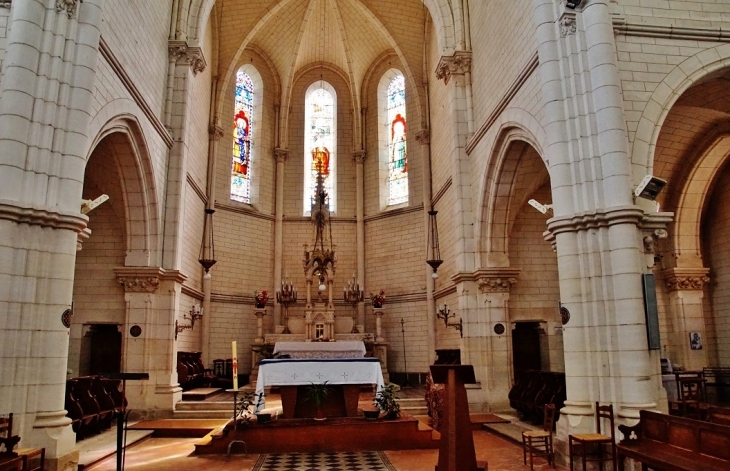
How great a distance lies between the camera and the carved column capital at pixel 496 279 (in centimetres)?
1334

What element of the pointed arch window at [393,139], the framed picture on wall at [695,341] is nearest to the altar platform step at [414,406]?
the framed picture on wall at [695,341]

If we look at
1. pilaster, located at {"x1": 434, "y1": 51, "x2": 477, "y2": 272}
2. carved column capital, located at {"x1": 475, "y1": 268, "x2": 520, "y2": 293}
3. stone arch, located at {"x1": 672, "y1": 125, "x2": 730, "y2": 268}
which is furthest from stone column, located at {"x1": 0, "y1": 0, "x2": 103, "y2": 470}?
stone arch, located at {"x1": 672, "y1": 125, "x2": 730, "y2": 268}

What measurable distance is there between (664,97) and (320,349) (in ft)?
32.4

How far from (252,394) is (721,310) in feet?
34.5

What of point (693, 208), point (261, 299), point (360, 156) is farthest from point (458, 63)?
point (261, 299)

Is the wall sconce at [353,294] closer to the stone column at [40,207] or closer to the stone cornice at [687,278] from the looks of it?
the stone cornice at [687,278]

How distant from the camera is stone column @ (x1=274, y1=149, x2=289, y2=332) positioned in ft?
66.9

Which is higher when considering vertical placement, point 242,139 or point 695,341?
point 242,139

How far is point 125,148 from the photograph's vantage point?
38.4 feet

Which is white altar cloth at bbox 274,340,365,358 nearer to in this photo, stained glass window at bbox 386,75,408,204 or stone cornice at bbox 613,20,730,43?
stained glass window at bbox 386,75,408,204

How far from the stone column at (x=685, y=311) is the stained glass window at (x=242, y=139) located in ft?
45.4

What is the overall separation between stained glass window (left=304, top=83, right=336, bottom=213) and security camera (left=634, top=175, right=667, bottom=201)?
1392 centimetres

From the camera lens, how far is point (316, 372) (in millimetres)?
9883

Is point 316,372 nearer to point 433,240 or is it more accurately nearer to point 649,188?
point 649,188
